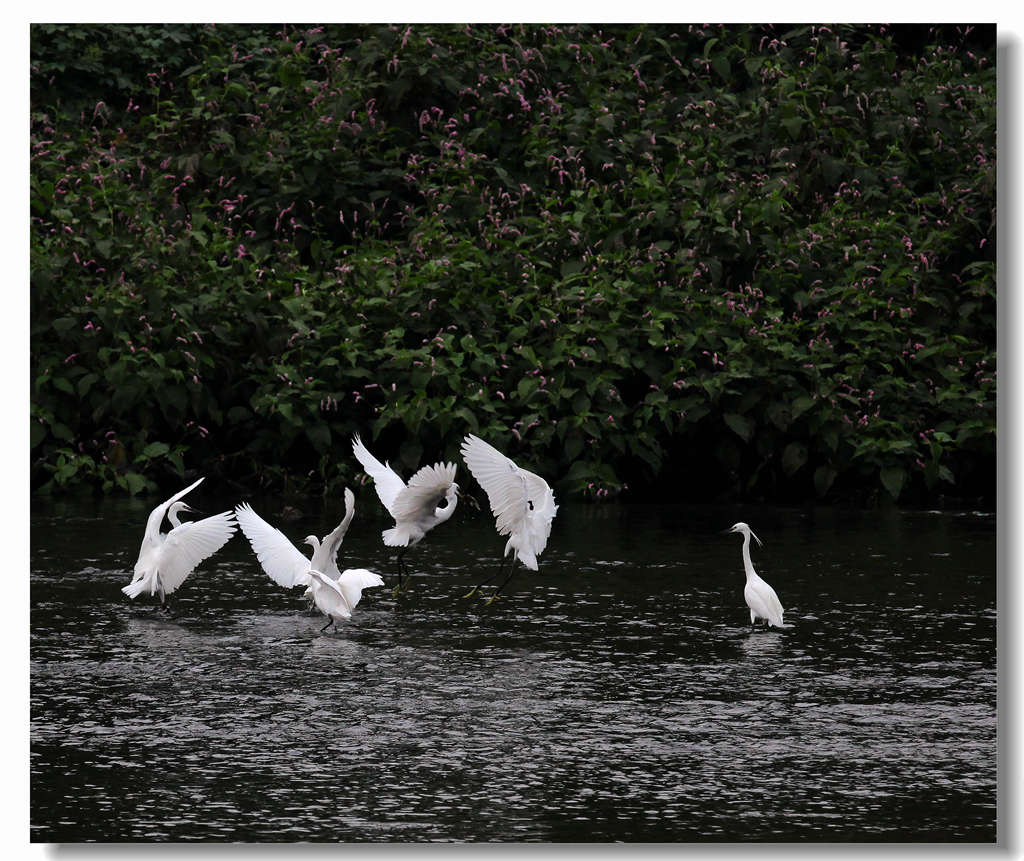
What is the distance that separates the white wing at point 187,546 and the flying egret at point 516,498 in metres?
1.34

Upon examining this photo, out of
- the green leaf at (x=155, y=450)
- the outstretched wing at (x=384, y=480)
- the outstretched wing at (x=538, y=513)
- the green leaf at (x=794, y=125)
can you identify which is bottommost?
the outstretched wing at (x=538, y=513)

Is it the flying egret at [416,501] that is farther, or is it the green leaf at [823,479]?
the green leaf at [823,479]

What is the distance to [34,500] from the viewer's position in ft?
42.7

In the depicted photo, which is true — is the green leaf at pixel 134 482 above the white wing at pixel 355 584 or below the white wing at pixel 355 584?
above

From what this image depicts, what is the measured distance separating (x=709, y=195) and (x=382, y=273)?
2995 mm

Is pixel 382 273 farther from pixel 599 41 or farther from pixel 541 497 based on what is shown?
pixel 541 497

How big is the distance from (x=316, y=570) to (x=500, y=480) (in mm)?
1077

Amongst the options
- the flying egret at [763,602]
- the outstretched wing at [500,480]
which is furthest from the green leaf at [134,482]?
the flying egret at [763,602]

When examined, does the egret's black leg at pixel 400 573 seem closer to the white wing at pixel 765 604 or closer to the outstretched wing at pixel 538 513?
the outstretched wing at pixel 538 513

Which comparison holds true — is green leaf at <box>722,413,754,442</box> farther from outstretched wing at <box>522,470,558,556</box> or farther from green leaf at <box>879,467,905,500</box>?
outstretched wing at <box>522,470,558,556</box>

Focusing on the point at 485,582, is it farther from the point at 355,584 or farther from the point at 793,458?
the point at 793,458

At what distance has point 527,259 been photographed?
1473 centimetres

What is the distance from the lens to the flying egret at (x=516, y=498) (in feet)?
29.6
